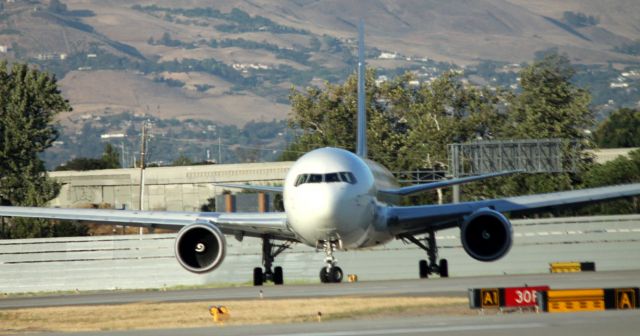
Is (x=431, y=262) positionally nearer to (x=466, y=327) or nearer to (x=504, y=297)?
(x=504, y=297)

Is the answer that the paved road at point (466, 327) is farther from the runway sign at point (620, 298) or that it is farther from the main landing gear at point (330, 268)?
the main landing gear at point (330, 268)

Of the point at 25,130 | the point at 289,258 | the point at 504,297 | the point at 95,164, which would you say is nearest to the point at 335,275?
the point at 289,258

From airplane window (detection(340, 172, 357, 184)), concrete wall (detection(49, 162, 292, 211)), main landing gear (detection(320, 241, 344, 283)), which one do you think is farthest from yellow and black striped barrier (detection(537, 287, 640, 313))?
concrete wall (detection(49, 162, 292, 211))

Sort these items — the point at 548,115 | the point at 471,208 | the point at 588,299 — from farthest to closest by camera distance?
the point at 548,115, the point at 471,208, the point at 588,299

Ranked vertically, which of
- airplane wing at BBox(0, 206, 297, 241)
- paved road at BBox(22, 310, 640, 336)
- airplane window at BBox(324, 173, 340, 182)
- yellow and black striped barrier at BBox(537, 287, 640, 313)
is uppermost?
airplane window at BBox(324, 173, 340, 182)

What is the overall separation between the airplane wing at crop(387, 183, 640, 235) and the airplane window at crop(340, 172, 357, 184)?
9.83 ft

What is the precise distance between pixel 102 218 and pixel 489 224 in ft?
34.7

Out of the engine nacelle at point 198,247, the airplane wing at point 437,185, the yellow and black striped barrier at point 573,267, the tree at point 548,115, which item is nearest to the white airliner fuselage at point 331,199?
the airplane wing at point 437,185

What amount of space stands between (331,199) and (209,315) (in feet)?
25.0

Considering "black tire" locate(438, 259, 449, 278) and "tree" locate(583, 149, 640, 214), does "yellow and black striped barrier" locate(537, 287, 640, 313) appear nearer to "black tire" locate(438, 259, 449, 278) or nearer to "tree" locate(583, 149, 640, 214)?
"black tire" locate(438, 259, 449, 278)

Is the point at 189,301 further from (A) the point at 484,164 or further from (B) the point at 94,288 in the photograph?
(A) the point at 484,164

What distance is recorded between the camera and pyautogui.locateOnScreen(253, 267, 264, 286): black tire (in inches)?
1462

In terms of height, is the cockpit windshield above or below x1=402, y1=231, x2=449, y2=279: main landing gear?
above

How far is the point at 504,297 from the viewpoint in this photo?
72.6 feet
